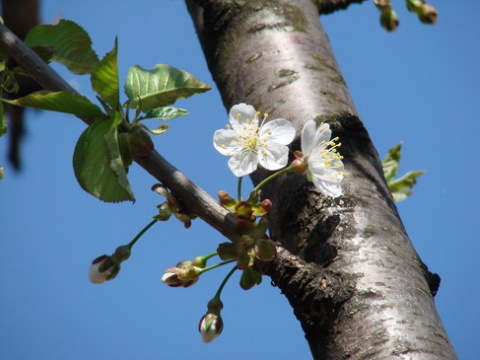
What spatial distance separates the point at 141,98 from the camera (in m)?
0.79

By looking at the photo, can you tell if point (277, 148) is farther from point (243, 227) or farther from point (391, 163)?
point (391, 163)

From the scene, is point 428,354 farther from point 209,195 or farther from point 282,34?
point 282,34

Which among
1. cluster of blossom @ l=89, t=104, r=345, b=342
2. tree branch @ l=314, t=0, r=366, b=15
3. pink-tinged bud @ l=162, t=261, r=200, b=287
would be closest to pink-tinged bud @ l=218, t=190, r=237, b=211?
cluster of blossom @ l=89, t=104, r=345, b=342

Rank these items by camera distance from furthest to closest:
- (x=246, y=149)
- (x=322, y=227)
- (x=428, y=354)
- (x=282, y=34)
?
1. (x=282, y=34)
2. (x=246, y=149)
3. (x=322, y=227)
4. (x=428, y=354)

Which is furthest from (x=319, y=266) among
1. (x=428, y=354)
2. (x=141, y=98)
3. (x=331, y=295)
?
(x=141, y=98)

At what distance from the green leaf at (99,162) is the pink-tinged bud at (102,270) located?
16cm

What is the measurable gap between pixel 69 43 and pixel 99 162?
270mm

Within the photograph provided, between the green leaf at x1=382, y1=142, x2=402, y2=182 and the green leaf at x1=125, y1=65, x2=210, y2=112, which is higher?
the green leaf at x1=382, y1=142, x2=402, y2=182

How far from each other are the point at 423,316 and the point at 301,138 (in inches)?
12.0

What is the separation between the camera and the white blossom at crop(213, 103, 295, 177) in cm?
87

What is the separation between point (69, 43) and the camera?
914mm

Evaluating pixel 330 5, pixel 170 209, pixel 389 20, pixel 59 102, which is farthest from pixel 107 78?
pixel 389 20

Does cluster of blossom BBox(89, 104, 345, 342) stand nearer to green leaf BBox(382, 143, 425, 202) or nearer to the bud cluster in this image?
the bud cluster

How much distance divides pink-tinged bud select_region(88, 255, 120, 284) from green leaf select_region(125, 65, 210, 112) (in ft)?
0.76
